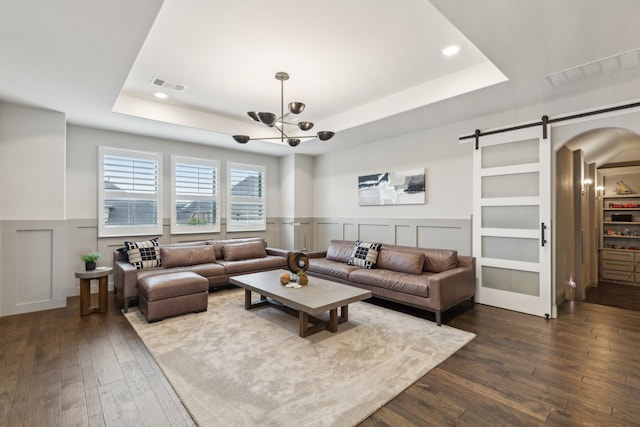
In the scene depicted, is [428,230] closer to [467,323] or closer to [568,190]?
[467,323]

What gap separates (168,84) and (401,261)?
157 inches

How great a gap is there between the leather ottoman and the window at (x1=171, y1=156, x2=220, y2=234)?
1.92 meters

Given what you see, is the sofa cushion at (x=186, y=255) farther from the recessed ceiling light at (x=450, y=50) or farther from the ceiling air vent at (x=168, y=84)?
the recessed ceiling light at (x=450, y=50)

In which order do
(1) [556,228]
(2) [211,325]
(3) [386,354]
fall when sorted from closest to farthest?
(3) [386,354] → (2) [211,325] → (1) [556,228]

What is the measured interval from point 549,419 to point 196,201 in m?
5.83

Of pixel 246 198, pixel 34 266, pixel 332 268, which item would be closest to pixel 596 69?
pixel 332 268

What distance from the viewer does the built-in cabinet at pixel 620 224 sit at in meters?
5.68

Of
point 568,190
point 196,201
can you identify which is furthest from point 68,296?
point 568,190

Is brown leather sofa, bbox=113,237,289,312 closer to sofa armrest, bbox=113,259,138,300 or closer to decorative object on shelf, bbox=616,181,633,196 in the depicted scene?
sofa armrest, bbox=113,259,138,300

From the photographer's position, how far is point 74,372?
247 cm

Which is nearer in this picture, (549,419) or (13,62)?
(549,419)

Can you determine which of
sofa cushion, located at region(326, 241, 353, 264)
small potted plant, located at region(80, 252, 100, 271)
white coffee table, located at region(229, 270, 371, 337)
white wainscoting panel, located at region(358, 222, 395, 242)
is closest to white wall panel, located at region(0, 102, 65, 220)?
small potted plant, located at region(80, 252, 100, 271)

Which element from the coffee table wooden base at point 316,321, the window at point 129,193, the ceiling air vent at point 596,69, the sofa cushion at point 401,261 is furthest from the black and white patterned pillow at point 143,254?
the ceiling air vent at point 596,69

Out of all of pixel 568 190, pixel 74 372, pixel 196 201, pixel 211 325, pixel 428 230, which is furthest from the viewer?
pixel 196 201
